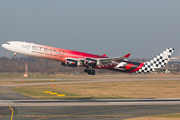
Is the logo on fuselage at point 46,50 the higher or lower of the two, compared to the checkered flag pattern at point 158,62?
higher

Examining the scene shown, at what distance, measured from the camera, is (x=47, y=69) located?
96562mm

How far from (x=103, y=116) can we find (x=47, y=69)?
8065cm

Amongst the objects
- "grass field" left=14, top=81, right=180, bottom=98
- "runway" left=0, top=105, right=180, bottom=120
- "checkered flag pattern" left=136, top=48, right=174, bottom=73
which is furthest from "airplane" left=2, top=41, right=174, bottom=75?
"runway" left=0, top=105, right=180, bottom=120

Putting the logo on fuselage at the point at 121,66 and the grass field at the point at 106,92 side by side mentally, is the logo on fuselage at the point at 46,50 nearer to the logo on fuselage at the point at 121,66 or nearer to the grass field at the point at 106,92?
the grass field at the point at 106,92

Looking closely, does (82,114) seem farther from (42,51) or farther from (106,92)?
(42,51)

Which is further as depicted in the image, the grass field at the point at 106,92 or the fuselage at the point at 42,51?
the fuselage at the point at 42,51

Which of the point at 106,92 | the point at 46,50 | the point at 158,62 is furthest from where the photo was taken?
the point at 158,62

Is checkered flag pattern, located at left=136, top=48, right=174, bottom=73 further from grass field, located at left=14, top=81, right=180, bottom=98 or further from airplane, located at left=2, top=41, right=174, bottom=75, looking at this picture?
grass field, located at left=14, top=81, right=180, bottom=98

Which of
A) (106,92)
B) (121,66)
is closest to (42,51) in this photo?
(106,92)

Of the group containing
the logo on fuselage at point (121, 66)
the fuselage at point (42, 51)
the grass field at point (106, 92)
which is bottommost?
the grass field at point (106, 92)

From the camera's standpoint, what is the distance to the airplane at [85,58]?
50.1 meters

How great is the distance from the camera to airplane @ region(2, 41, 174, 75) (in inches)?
1973

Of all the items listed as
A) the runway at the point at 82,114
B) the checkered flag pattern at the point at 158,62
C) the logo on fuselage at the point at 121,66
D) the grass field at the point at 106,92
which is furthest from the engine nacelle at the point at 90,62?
the runway at the point at 82,114

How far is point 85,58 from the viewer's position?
5469cm
